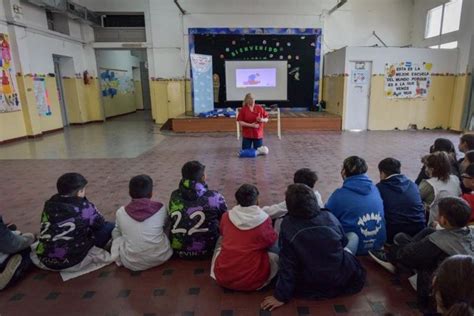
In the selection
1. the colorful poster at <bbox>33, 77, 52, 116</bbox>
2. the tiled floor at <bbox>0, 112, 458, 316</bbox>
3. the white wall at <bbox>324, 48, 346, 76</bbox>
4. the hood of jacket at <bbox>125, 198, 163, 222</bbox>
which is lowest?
the tiled floor at <bbox>0, 112, 458, 316</bbox>

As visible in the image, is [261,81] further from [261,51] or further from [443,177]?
[443,177]

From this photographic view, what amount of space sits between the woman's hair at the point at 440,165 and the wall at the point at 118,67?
12420 millimetres

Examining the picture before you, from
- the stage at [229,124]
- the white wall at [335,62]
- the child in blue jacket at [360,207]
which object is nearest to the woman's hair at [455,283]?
the child in blue jacket at [360,207]

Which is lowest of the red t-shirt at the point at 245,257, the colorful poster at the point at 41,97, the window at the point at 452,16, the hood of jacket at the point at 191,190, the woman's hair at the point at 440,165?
the red t-shirt at the point at 245,257

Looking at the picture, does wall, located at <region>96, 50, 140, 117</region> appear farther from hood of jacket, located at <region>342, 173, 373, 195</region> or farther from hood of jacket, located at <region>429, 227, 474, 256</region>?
hood of jacket, located at <region>429, 227, 474, 256</region>

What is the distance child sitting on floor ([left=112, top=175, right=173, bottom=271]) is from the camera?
2205 mm

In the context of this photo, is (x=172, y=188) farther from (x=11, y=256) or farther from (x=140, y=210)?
(x=11, y=256)

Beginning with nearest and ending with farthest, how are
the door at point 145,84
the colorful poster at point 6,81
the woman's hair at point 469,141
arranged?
the woman's hair at point 469,141, the colorful poster at point 6,81, the door at point 145,84

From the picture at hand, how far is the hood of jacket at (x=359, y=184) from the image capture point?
2.17m

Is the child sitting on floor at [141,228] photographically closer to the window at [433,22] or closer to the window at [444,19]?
the window at [444,19]

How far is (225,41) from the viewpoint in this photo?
1043 centimetres

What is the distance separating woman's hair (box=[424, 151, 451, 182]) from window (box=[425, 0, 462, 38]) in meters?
8.06

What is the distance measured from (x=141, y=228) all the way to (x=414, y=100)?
9156mm

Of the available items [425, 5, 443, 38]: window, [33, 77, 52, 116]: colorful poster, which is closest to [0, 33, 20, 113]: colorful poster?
[33, 77, 52, 116]: colorful poster
